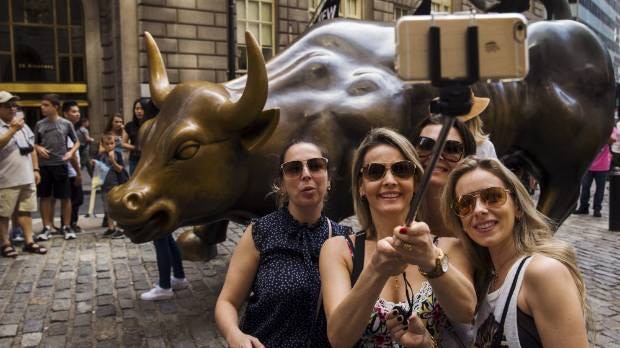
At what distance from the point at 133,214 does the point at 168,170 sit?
36 cm

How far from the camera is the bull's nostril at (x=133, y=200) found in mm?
3617

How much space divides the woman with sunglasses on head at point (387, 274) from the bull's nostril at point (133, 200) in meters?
1.90

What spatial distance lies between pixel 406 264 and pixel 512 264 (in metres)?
0.47

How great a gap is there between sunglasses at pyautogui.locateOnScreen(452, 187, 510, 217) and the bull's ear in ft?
6.99

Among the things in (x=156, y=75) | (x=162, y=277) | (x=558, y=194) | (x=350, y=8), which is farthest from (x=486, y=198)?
(x=350, y=8)

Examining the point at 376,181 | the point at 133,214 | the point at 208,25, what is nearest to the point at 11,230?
the point at 133,214

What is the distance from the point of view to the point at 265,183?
419cm

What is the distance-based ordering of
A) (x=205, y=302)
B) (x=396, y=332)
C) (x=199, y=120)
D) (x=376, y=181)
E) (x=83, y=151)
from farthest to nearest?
1. (x=83, y=151)
2. (x=205, y=302)
3. (x=199, y=120)
4. (x=376, y=181)
5. (x=396, y=332)

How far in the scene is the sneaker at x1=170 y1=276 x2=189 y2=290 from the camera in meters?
5.64

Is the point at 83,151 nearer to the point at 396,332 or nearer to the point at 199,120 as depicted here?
the point at 199,120

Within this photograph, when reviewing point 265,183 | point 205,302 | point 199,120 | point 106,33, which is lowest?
point 205,302

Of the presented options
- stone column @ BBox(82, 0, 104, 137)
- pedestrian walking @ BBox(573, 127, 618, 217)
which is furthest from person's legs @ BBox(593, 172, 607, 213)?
stone column @ BBox(82, 0, 104, 137)

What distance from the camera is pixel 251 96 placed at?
12.3ft

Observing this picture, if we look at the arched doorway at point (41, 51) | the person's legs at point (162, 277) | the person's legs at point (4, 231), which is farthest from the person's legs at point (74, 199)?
the arched doorway at point (41, 51)
